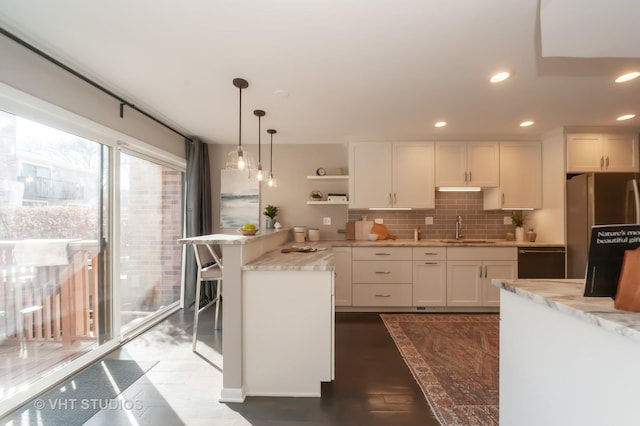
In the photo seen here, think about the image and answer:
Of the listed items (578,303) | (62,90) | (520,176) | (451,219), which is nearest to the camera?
(578,303)

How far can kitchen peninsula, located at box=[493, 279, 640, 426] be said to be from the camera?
2.61 feet

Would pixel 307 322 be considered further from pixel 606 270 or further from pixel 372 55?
pixel 372 55

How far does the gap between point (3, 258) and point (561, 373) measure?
3081 mm

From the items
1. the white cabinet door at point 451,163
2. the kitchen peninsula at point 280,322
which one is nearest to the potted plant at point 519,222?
the white cabinet door at point 451,163

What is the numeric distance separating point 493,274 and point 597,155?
1970 mm

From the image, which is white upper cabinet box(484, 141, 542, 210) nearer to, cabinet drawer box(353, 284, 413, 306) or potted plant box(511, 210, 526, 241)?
potted plant box(511, 210, 526, 241)

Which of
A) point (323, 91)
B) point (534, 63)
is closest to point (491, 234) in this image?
point (534, 63)

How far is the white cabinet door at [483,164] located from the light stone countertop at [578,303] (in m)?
2.82

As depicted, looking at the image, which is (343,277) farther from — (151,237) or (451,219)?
(151,237)

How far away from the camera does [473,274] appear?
11.7ft

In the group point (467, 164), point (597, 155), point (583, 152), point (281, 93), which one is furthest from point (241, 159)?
point (597, 155)

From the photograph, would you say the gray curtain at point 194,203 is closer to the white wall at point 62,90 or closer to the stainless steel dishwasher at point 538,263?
the white wall at point 62,90

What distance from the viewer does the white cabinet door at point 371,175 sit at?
386cm

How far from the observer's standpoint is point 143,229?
3.24 meters
